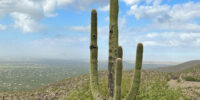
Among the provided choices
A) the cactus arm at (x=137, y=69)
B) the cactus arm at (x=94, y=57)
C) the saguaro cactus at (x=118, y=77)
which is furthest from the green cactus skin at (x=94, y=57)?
the cactus arm at (x=137, y=69)

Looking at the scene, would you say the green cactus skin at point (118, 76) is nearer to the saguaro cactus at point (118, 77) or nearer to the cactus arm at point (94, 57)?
the saguaro cactus at point (118, 77)

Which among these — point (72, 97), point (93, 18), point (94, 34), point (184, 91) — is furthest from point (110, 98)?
point (184, 91)

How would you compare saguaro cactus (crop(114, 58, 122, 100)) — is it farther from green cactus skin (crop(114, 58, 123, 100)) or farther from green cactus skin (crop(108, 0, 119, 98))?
green cactus skin (crop(108, 0, 119, 98))

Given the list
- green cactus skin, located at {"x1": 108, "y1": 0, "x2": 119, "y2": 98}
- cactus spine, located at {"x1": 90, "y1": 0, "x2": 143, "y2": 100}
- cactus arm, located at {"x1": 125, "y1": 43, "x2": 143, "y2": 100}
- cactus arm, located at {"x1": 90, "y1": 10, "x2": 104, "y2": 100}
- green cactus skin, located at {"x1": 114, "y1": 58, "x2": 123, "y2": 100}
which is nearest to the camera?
green cactus skin, located at {"x1": 114, "y1": 58, "x2": 123, "y2": 100}

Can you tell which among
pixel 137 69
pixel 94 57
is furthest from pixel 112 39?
pixel 137 69

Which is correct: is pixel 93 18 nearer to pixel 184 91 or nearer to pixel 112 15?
pixel 112 15

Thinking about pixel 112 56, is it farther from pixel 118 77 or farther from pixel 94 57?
pixel 118 77

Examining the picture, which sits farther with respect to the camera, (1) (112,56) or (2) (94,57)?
(2) (94,57)

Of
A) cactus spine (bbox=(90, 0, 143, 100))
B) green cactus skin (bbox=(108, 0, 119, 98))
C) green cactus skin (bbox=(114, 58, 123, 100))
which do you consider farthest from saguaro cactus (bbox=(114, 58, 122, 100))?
green cactus skin (bbox=(108, 0, 119, 98))

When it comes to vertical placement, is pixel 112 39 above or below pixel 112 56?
above

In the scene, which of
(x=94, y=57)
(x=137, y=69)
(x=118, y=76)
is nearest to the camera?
(x=118, y=76)

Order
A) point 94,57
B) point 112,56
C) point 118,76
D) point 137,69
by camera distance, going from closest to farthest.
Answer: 1. point 118,76
2. point 137,69
3. point 112,56
4. point 94,57

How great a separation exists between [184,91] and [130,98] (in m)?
6.75

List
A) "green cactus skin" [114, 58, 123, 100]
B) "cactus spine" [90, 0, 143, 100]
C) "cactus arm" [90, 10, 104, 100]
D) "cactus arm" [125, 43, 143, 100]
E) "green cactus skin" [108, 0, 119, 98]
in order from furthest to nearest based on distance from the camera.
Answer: "cactus arm" [90, 10, 104, 100]
"green cactus skin" [108, 0, 119, 98]
"cactus spine" [90, 0, 143, 100]
"cactus arm" [125, 43, 143, 100]
"green cactus skin" [114, 58, 123, 100]
